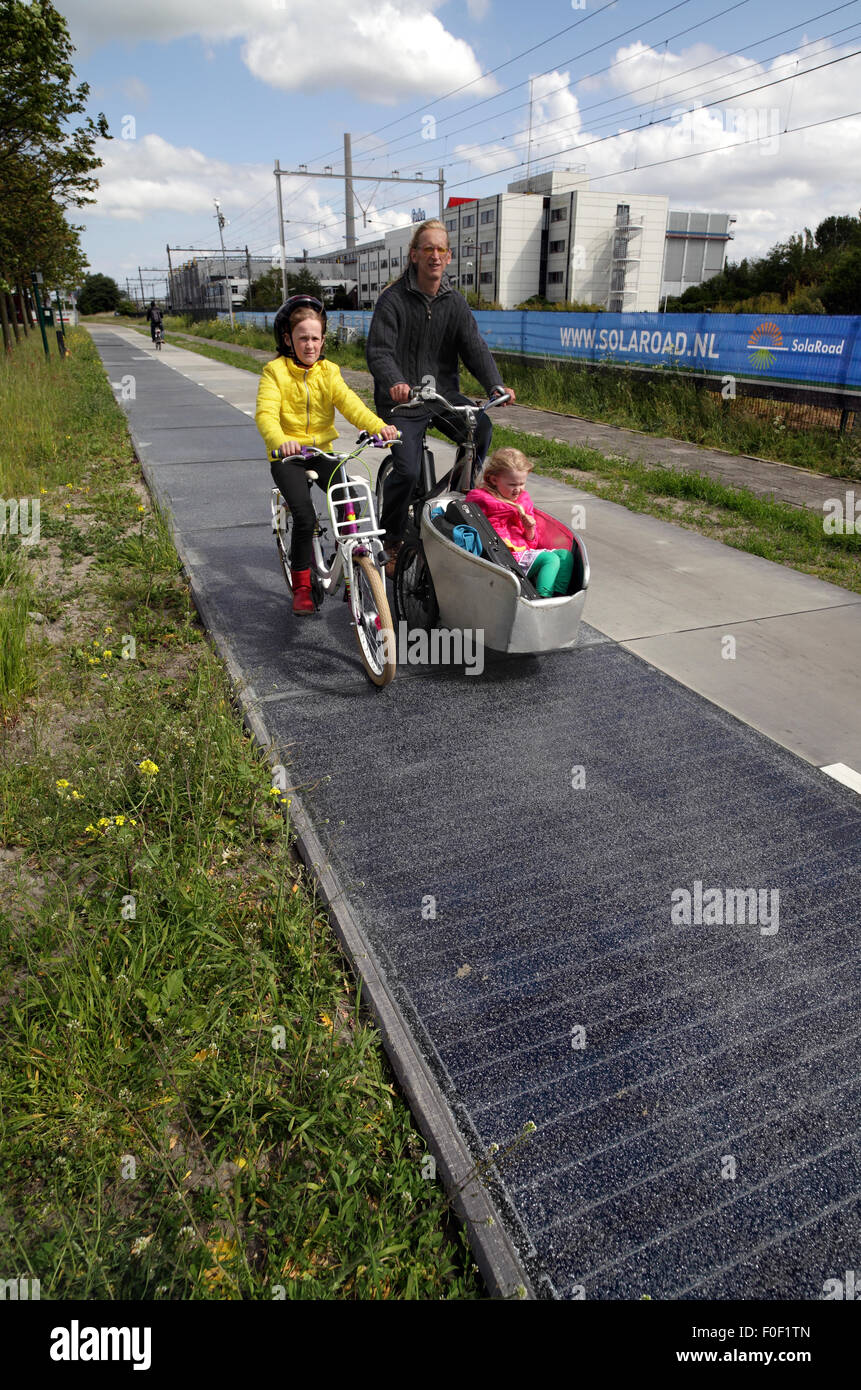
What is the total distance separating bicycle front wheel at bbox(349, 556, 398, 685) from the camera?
3.97 metres

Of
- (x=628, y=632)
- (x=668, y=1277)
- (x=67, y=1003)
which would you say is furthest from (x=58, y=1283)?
(x=628, y=632)

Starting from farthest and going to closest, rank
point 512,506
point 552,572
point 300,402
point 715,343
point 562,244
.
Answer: point 562,244 < point 715,343 < point 300,402 < point 512,506 < point 552,572

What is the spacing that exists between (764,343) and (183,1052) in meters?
12.2

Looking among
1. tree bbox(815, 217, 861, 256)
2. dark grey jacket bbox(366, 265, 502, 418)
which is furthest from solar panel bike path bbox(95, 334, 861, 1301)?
tree bbox(815, 217, 861, 256)

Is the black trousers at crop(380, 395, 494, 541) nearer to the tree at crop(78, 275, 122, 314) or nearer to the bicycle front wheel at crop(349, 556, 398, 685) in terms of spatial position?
the bicycle front wheel at crop(349, 556, 398, 685)

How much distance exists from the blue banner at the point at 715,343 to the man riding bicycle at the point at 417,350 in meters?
7.14

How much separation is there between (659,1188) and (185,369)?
26.4 m

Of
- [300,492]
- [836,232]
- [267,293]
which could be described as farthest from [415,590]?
[267,293]

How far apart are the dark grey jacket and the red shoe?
118 centimetres

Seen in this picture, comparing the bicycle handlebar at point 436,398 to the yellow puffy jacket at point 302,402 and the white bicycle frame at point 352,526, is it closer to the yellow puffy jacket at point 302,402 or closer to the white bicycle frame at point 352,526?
the yellow puffy jacket at point 302,402

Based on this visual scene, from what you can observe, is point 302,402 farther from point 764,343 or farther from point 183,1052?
point 764,343

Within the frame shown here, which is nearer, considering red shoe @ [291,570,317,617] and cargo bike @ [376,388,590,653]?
cargo bike @ [376,388,590,653]

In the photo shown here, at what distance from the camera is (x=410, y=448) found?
16.1ft

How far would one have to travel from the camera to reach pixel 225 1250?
171 centimetres
